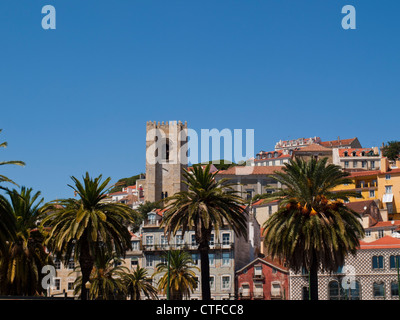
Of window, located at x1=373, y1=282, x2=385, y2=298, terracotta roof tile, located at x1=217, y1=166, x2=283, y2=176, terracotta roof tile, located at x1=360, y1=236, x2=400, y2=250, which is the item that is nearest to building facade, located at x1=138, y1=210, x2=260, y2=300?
terracotta roof tile, located at x1=360, y1=236, x2=400, y2=250

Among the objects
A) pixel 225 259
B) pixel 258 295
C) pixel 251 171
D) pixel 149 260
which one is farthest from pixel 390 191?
pixel 149 260

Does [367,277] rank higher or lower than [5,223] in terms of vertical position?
lower

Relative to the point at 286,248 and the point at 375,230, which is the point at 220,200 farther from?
the point at 375,230

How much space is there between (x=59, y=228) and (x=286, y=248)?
18656 mm

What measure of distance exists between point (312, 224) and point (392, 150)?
137 m

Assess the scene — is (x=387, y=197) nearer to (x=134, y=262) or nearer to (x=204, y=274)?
(x=134, y=262)

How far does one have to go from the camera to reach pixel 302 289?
83.1 meters

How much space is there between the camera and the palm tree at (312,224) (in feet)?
164

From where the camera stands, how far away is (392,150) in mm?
178750

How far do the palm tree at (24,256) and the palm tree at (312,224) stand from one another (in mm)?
20478

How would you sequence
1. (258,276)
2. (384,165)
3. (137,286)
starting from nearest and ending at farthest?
(137,286), (258,276), (384,165)

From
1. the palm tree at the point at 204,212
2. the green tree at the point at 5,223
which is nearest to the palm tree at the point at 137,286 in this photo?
the palm tree at the point at 204,212

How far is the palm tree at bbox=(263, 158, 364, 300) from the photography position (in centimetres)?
5000
